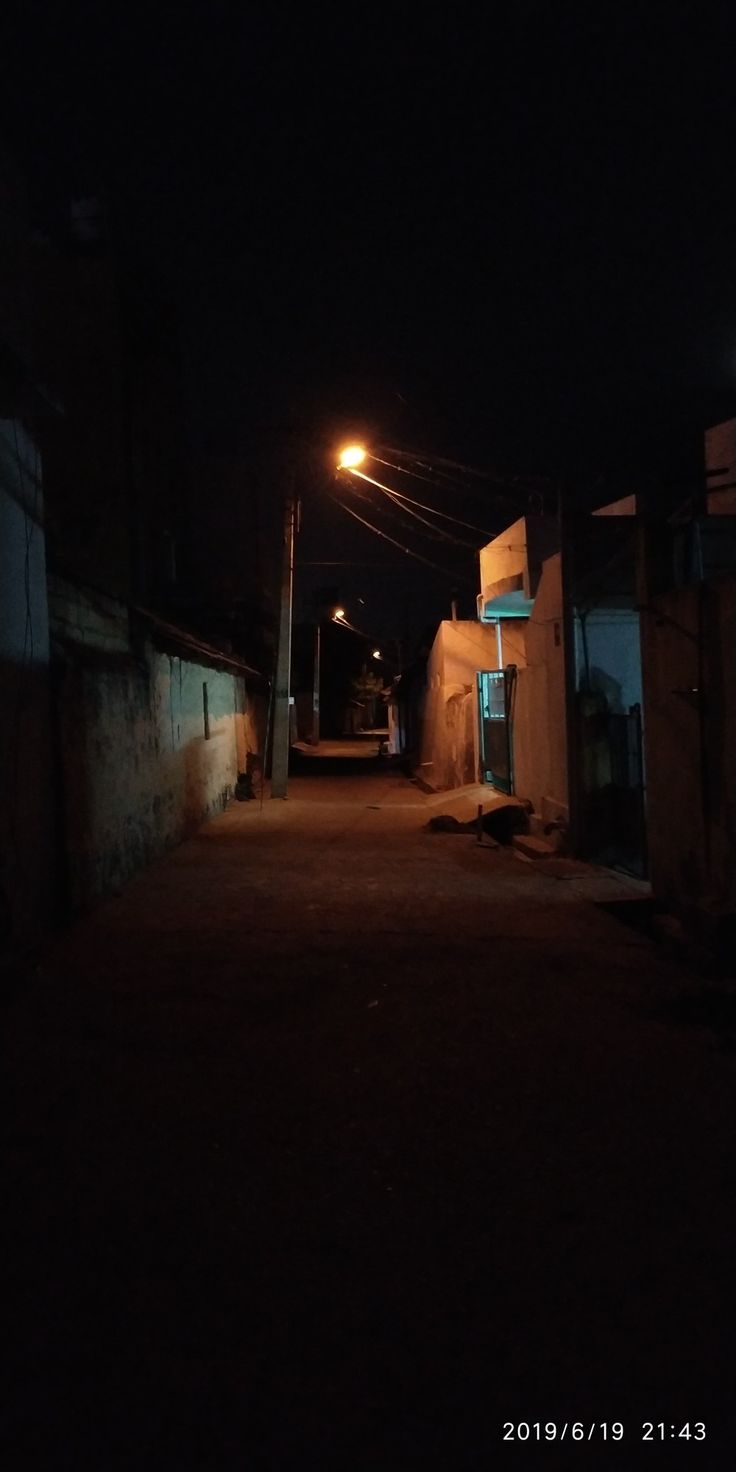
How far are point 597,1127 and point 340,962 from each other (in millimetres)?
3168

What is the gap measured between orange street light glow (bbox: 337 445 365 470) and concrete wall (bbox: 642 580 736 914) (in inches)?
337

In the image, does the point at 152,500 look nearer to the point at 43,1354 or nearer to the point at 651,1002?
the point at 651,1002

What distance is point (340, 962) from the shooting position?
7145 mm

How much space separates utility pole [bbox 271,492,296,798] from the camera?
68.2ft

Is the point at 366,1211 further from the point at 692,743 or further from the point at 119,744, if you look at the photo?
the point at 119,744

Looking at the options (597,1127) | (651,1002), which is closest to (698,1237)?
(597,1127)

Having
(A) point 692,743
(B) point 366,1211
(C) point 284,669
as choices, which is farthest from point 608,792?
(C) point 284,669

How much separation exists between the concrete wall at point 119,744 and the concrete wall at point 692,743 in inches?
203

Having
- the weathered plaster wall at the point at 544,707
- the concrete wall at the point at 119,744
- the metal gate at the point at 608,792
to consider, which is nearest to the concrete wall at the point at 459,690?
the weathered plaster wall at the point at 544,707

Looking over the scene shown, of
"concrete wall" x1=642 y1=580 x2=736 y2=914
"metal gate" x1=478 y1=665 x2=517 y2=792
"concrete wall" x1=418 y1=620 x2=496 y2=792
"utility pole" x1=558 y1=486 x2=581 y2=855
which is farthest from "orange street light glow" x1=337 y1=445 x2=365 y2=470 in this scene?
"concrete wall" x1=642 y1=580 x2=736 y2=914

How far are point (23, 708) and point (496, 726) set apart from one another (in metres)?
11.2

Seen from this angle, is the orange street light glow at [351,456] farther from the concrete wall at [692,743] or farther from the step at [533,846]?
the concrete wall at [692,743]

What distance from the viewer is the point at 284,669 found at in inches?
837

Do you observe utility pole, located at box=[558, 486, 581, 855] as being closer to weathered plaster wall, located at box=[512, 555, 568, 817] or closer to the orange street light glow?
weathered plaster wall, located at box=[512, 555, 568, 817]
